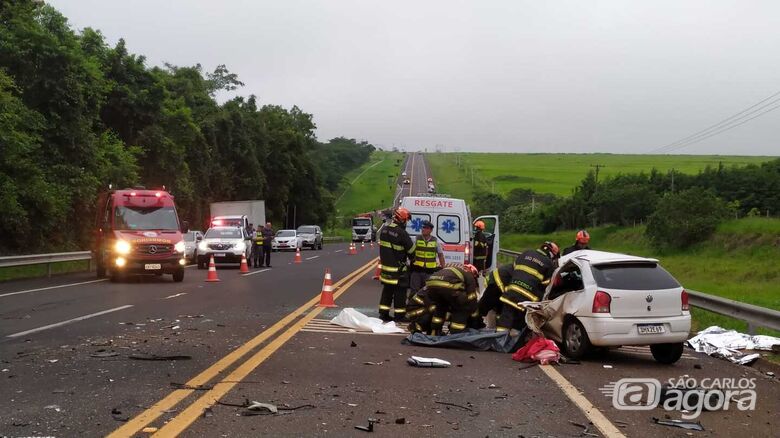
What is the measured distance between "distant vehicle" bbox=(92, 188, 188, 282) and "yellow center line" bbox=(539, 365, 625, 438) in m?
14.4

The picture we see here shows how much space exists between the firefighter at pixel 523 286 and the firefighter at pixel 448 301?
1.58 feet

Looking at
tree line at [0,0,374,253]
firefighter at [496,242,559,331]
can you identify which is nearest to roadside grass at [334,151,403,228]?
tree line at [0,0,374,253]

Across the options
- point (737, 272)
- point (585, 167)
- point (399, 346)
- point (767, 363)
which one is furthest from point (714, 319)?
point (585, 167)

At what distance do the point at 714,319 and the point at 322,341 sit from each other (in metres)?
8.06

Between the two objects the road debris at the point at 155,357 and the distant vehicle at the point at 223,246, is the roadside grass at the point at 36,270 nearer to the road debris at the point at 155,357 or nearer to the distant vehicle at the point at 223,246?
the distant vehicle at the point at 223,246

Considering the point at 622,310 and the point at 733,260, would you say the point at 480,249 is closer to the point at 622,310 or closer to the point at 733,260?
the point at 622,310

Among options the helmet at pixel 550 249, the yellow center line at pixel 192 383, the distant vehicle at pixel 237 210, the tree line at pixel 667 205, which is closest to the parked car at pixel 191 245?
the distant vehicle at pixel 237 210

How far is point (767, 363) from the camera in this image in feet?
32.6

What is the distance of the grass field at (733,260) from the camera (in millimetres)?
22250

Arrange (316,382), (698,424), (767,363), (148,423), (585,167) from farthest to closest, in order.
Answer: (585,167) < (767,363) < (316,382) < (698,424) < (148,423)

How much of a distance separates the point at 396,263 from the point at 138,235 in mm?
10876

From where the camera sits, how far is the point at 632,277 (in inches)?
373

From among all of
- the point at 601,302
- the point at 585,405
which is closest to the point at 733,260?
the point at 601,302

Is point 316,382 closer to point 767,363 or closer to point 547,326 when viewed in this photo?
point 547,326
